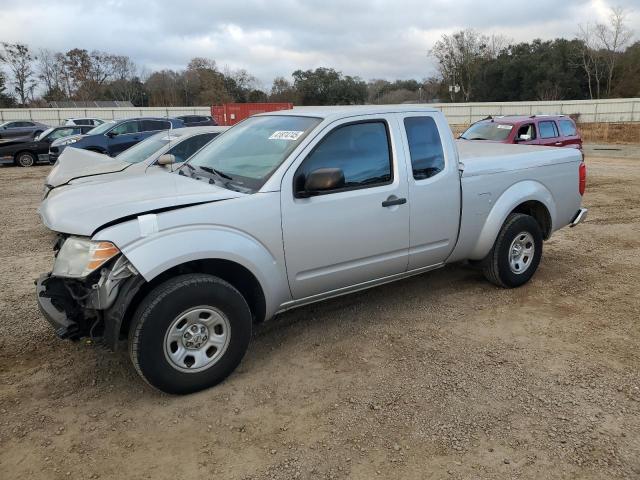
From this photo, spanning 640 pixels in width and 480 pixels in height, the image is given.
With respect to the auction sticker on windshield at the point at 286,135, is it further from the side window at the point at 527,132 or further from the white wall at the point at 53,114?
the white wall at the point at 53,114

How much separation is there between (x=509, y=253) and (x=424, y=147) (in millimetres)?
1559

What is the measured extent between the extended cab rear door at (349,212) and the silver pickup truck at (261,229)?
0.01 metres

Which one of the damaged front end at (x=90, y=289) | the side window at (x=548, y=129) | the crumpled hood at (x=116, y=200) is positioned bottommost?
the damaged front end at (x=90, y=289)

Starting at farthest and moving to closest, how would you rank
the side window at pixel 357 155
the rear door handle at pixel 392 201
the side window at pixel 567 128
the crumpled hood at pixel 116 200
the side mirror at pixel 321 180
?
the side window at pixel 567 128, the rear door handle at pixel 392 201, the side window at pixel 357 155, the side mirror at pixel 321 180, the crumpled hood at pixel 116 200

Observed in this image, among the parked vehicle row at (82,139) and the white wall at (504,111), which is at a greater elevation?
the white wall at (504,111)

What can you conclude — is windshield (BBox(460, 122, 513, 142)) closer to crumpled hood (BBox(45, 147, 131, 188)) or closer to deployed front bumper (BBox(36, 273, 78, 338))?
crumpled hood (BBox(45, 147, 131, 188))

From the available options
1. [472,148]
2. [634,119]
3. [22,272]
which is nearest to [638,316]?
[472,148]

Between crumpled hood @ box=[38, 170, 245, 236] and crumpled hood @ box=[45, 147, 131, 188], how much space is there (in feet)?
10.2

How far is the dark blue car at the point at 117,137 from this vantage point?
15.9m

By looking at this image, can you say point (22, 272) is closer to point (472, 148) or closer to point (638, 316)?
point (472, 148)

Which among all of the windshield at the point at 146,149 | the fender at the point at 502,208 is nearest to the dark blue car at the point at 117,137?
the windshield at the point at 146,149

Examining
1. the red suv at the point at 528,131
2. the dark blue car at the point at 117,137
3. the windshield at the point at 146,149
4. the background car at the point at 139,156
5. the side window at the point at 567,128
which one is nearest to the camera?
the background car at the point at 139,156

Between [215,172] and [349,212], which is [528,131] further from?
[215,172]

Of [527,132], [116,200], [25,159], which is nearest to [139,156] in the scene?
[116,200]
